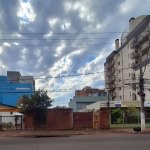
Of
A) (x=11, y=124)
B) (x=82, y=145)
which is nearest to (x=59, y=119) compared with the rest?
(x=11, y=124)

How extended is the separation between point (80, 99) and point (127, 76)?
21.4 m

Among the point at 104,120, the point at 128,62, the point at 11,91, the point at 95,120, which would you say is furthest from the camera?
the point at 128,62

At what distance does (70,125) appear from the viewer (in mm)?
31781

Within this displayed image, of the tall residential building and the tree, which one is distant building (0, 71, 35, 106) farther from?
the tree

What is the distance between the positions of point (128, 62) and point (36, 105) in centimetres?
4523

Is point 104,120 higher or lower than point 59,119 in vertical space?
lower

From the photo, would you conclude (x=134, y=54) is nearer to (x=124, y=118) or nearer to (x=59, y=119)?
(x=124, y=118)

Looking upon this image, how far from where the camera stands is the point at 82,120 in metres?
32.3

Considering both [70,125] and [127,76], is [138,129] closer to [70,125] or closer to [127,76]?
[70,125]

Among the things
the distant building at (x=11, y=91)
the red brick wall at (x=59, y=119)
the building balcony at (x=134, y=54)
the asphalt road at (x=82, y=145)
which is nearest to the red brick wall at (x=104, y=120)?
the red brick wall at (x=59, y=119)

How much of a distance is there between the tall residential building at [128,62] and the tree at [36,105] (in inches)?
1108

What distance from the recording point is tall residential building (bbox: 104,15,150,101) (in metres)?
58.0

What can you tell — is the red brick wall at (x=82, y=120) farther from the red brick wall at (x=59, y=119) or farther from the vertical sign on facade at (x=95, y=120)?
the red brick wall at (x=59, y=119)

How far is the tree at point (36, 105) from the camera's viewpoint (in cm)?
2972
